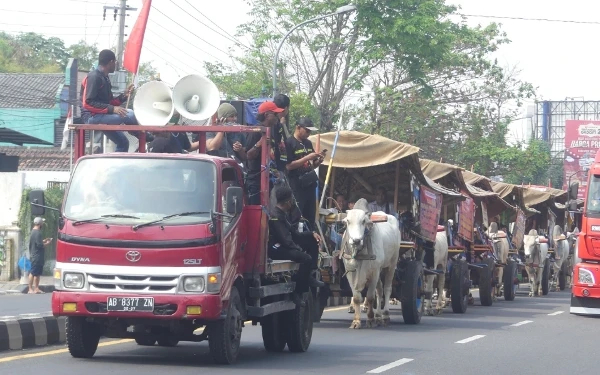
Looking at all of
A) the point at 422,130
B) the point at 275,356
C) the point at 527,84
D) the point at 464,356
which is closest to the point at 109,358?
the point at 275,356

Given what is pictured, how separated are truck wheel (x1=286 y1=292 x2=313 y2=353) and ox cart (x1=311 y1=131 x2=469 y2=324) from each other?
2.43m

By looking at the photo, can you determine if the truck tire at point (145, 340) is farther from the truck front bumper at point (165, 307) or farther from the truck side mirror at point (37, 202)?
the truck side mirror at point (37, 202)

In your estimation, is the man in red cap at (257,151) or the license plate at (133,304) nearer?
the license plate at (133,304)

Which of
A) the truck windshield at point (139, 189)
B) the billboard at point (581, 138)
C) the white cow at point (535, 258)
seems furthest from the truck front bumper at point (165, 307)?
the billboard at point (581, 138)

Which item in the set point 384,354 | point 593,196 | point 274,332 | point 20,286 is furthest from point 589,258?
point 20,286

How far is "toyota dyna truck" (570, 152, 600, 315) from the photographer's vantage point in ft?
63.1

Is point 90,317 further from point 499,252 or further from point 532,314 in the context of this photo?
point 499,252

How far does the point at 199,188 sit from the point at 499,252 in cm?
1708

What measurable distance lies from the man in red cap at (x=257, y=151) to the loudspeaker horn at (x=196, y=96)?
0.53m

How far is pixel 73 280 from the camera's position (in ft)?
32.1

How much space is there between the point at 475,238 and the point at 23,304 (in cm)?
1013

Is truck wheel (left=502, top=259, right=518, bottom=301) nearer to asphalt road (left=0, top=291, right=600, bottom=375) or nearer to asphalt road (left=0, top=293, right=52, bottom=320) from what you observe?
asphalt road (left=0, top=291, right=600, bottom=375)

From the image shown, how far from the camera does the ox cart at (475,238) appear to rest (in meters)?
21.6

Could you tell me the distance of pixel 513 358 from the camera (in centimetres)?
1205
